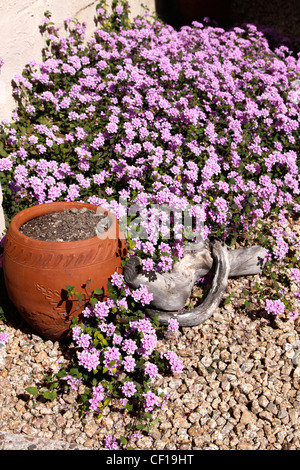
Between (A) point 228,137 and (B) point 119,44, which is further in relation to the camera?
(B) point 119,44

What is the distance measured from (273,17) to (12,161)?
718 cm

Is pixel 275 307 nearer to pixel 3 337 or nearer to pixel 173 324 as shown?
pixel 173 324

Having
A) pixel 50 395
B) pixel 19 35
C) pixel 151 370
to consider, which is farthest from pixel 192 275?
pixel 19 35

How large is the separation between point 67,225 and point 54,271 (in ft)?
1.43

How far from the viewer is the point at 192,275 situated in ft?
11.6

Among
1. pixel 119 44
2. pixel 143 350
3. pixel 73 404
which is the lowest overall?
pixel 73 404

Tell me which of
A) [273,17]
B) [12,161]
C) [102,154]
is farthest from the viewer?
[273,17]

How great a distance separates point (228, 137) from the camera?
174 inches

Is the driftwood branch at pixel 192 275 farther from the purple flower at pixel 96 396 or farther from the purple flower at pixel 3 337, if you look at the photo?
the purple flower at pixel 3 337

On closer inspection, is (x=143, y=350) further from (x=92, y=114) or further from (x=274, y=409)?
(x=92, y=114)

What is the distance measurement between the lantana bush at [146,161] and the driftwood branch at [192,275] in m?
0.10

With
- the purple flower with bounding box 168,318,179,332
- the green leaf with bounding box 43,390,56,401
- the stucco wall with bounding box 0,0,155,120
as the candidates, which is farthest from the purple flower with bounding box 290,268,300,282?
the stucco wall with bounding box 0,0,155,120

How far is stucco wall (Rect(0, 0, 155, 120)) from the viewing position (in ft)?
14.0

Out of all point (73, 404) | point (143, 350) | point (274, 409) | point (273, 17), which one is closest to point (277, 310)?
point (274, 409)
